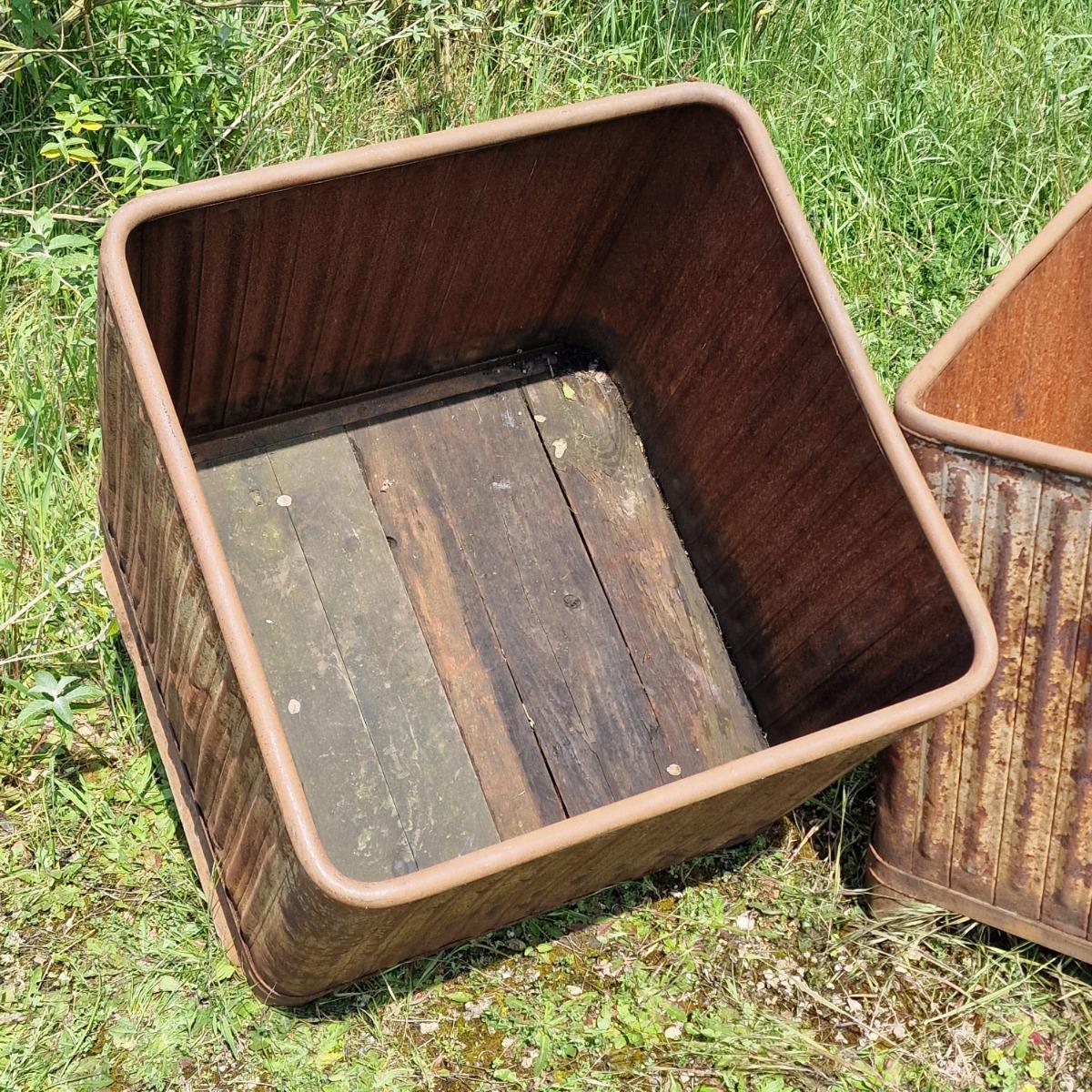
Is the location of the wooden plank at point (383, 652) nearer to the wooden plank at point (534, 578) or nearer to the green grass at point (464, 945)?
the wooden plank at point (534, 578)

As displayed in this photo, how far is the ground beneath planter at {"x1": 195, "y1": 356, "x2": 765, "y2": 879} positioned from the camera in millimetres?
2445

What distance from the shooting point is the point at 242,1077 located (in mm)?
2234

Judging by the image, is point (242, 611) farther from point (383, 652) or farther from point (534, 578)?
point (534, 578)

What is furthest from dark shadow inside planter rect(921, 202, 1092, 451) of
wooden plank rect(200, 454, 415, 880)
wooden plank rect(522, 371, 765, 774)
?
wooden plank rect(200, 454, 415, 880)

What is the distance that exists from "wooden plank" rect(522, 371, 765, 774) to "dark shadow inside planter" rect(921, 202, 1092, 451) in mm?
701

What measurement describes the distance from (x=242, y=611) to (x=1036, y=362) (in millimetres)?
1782

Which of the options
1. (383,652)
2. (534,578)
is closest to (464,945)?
(383,652)

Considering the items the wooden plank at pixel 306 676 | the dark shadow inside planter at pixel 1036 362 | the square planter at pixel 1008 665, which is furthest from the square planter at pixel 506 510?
the dark shadow inside planter at pixel 1036 362

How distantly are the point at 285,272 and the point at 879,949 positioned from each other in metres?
1.79

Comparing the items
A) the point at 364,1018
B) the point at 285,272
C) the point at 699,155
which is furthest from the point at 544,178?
the point at 364,1018

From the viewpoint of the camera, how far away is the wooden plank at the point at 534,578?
2576mm

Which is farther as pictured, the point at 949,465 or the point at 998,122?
the point at 998,122

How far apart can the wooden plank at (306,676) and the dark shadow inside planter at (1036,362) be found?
125 centimetres

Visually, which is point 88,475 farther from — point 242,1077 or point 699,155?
point 699,155
